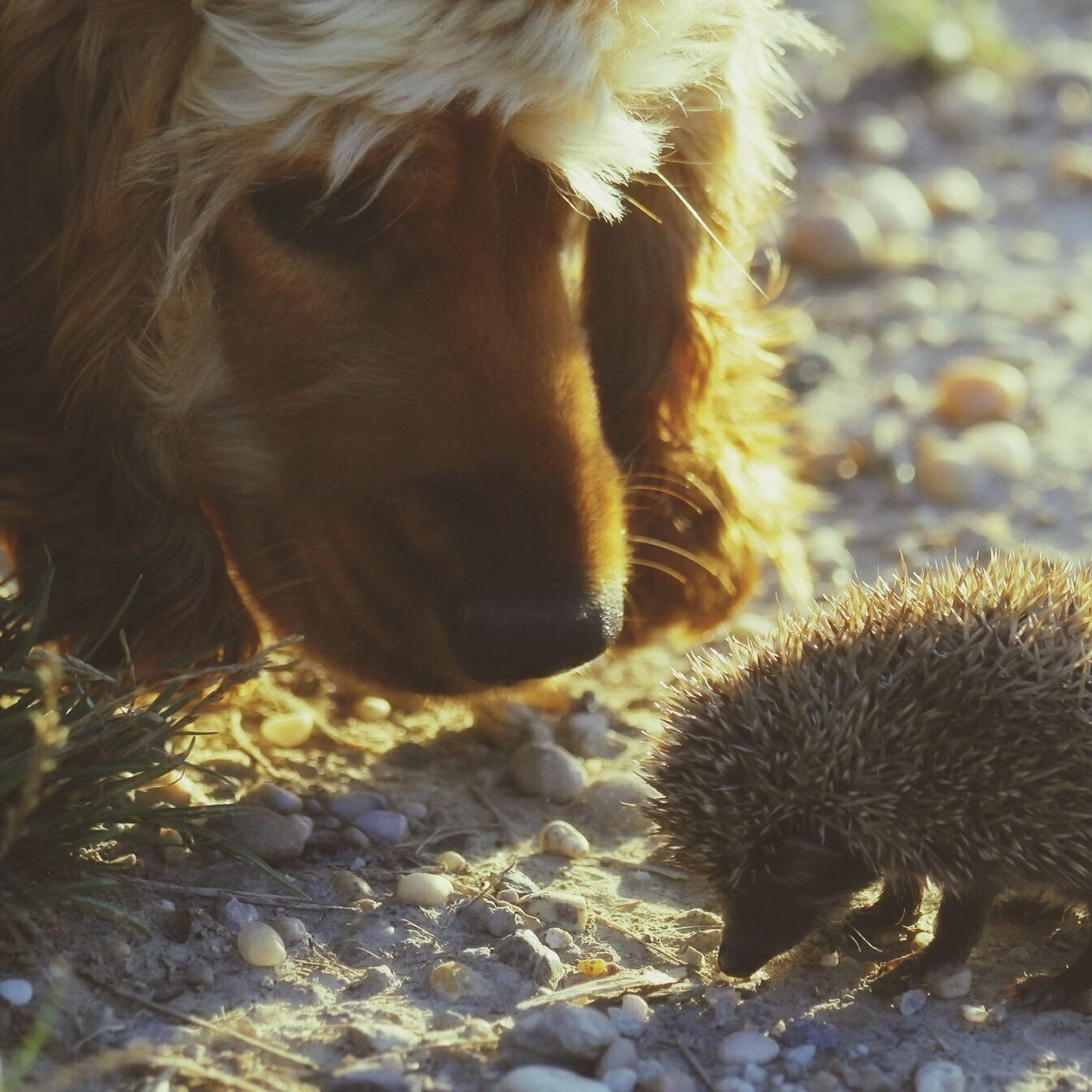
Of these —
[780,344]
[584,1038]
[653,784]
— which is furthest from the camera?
[780,344]

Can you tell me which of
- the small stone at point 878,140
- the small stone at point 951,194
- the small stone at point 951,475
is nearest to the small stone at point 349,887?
the small stone at point 951,475

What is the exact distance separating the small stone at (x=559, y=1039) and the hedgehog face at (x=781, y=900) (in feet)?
1.16

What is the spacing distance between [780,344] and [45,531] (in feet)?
6.11

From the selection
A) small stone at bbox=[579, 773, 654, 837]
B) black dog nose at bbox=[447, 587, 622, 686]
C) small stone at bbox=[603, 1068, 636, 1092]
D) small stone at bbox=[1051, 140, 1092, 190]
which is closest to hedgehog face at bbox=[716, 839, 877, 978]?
small stone at bbox=[603, 1068, 636, 1092]

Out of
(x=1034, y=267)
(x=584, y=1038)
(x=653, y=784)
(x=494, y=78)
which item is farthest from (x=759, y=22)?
(x=1034, y=267)

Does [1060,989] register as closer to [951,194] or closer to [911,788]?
[911,788]

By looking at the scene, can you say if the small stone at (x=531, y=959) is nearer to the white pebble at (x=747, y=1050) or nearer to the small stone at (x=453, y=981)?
the small stone at (x=453, y=981)

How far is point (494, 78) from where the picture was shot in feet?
8.83

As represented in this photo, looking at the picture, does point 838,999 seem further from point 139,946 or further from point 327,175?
point 327,175

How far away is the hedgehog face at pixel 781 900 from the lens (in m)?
2.70

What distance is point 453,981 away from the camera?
2.66 metres

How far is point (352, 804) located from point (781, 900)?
96 centimetres

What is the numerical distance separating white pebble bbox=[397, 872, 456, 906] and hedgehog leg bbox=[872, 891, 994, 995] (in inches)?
30.6

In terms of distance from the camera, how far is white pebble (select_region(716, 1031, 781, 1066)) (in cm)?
246
